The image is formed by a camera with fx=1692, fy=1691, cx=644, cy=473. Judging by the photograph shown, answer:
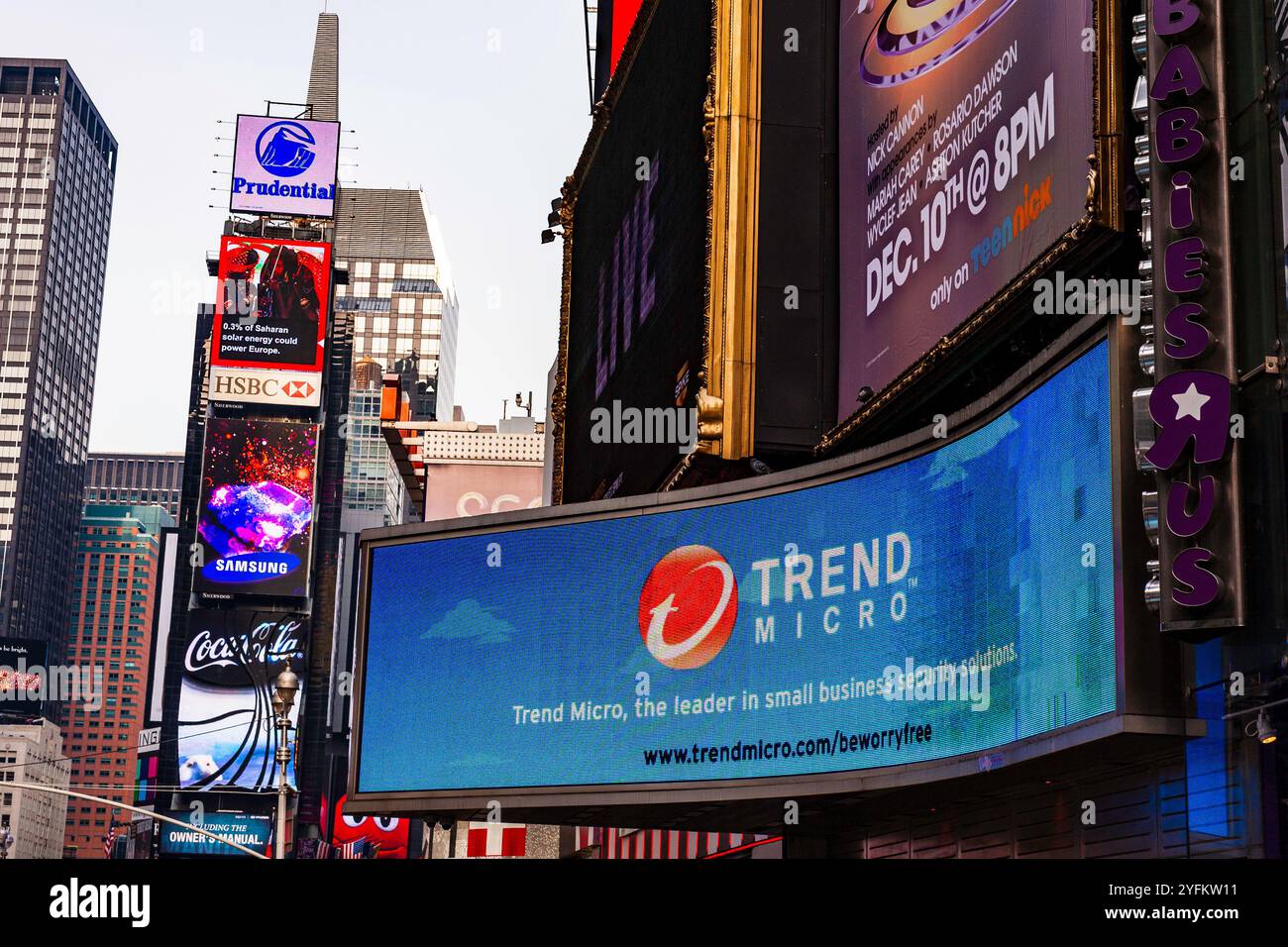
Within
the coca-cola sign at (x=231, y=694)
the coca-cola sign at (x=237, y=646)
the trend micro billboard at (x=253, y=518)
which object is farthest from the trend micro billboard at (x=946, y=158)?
the coca-cola sign at (x=237, y=646)

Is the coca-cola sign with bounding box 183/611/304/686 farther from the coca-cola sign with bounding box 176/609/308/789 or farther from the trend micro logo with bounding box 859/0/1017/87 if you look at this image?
the trend micro logo with bounding box 859/0/1017/87

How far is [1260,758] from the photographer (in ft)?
37.9

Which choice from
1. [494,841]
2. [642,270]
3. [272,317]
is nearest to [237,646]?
[272,317]

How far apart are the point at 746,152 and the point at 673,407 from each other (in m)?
3.55

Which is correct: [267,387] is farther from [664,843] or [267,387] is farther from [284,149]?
[664,843]

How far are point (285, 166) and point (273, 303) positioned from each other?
16225 millimetres

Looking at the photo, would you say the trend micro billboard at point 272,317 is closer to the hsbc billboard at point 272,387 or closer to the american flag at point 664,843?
the hsbc billboard at point 272,387

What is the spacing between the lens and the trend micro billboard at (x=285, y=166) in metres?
131

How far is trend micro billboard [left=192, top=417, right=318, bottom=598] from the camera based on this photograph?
119375 millimetres

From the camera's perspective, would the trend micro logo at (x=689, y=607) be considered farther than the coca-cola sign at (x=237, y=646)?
No

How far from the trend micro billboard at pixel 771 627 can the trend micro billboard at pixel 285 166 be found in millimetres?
112286

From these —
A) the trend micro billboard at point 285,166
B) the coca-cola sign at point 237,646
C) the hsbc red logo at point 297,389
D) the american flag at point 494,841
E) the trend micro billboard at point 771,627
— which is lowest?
the american flag at point 494,841
